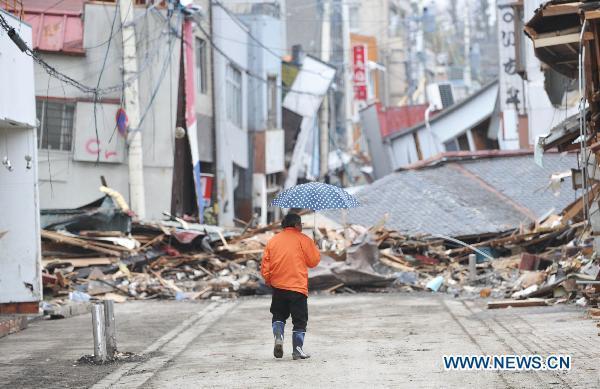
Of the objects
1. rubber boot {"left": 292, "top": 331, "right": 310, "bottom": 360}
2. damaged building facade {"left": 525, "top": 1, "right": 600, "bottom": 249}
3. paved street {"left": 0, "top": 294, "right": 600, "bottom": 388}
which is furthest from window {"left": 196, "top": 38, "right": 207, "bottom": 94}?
rubber boot {"left": 292, "top": 331, "right": 310, "bottom": 360}

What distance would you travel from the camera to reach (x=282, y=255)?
11422mm

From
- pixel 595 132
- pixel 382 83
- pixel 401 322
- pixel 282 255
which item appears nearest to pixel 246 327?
pixel 401 322

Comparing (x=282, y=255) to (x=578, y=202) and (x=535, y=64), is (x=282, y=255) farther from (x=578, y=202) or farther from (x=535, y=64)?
(x=535, y=64)

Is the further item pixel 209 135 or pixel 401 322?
pixel 209 135

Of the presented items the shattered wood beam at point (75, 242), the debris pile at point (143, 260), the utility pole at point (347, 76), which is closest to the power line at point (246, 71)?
the debris pile at point (143, 260)

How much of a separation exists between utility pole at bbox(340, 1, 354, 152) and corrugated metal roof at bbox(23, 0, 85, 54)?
36371 millimetres

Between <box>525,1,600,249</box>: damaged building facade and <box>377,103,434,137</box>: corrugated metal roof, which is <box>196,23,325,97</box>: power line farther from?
<box>525,1,600,249</box>: damaged building facade

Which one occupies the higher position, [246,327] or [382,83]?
[382,83]

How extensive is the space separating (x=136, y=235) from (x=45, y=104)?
5.34 m

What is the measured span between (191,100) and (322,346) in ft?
57.9

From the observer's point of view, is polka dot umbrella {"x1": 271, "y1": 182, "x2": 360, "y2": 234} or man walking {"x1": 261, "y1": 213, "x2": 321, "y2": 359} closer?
man walking {"x1": 261, "y1": 213, "x2": 321, "y2": 359}

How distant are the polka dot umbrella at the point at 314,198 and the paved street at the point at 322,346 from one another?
166 cm

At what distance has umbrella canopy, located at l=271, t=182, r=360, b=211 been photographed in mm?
11773

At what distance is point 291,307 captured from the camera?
37.3 ft
